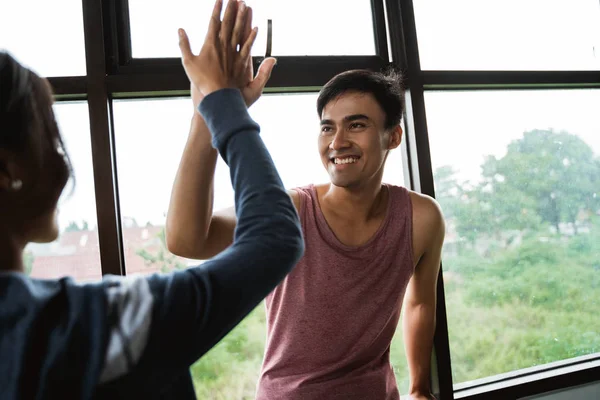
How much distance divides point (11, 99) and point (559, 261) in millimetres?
2226

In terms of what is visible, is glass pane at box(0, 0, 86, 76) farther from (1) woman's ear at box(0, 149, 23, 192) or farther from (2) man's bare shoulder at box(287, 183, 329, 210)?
(1) woman's ear at box(0, 149, 23, 192)

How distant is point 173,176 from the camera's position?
156cm

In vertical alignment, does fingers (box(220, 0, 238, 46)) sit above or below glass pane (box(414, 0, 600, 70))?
below

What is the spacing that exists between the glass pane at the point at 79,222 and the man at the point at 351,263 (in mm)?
548

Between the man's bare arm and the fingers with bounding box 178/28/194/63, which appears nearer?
the fingers with bounding box 178/28/194/63

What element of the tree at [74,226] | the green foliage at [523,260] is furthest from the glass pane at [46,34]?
the green foliage at [523,260]

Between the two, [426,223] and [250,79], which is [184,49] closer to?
[250,79]

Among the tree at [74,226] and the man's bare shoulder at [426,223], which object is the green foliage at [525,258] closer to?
the man's bare shoulder at [426,223]

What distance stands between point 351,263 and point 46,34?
3.91ft

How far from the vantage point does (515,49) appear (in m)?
2.03

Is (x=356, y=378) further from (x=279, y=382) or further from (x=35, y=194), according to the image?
(x=35, y=194)

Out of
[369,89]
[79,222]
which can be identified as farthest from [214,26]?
[79,222]

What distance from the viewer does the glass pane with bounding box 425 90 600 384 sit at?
1.89m

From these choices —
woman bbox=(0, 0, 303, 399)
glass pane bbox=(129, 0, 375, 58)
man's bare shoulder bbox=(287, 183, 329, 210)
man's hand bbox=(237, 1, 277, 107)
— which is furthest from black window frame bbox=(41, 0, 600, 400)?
woman bbox=(0, 0, 303, 399)
